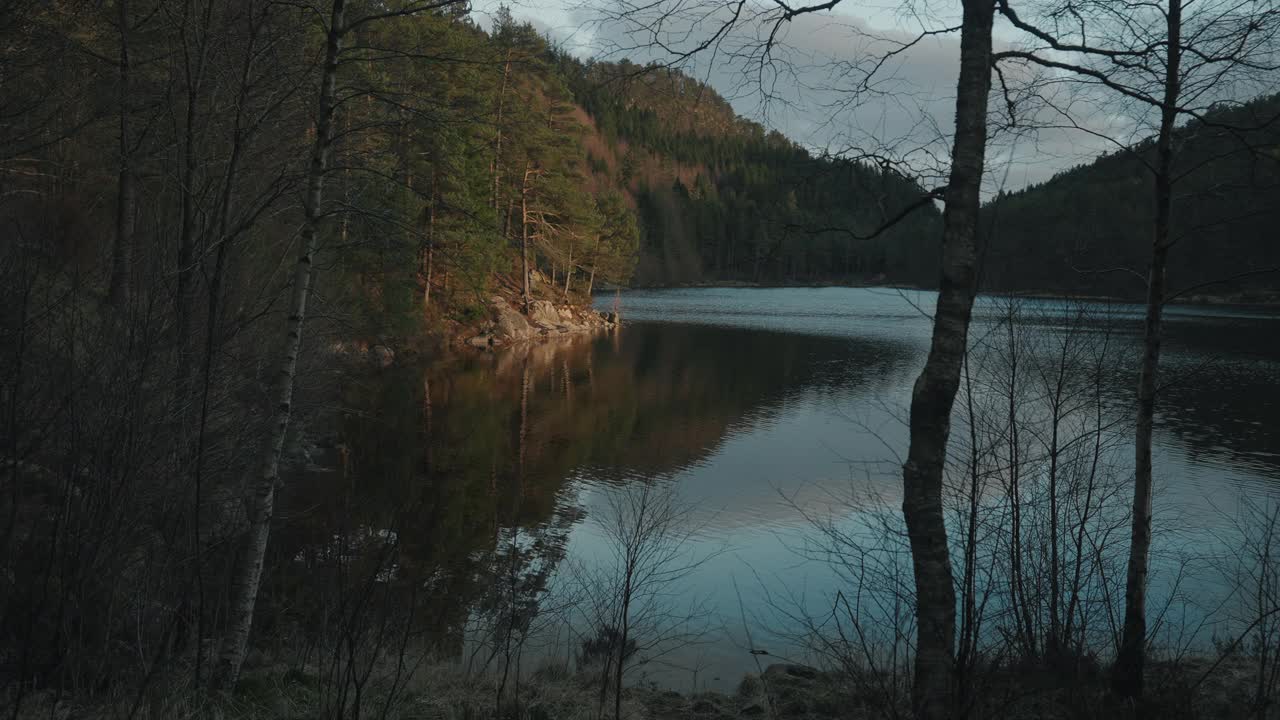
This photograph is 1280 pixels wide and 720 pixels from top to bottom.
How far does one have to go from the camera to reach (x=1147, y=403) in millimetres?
5898

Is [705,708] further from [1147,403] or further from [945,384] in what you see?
[1147,403]

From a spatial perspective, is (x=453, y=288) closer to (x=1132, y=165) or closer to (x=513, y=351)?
(x=513, y=351)

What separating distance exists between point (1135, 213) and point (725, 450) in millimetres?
10402

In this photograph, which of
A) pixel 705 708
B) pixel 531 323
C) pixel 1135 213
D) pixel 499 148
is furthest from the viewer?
pixel 531 323

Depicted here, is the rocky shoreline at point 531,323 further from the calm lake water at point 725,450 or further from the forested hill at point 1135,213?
the forested hill at point 1135,213

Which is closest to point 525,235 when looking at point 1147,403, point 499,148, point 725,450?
point 499,148

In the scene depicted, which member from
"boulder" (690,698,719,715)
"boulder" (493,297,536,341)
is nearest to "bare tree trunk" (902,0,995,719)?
→ "boulder" (690,698,719,715)

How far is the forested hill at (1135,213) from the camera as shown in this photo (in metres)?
5.41

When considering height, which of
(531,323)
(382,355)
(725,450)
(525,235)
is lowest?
(725,450)

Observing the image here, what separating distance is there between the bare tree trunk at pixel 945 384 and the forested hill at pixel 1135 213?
845mm

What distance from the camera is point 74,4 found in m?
8.97

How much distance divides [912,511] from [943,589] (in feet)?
1.34

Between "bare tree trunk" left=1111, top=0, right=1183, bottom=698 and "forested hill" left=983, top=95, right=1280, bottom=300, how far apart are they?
5.8 inches

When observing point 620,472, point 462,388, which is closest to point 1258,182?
point 620,472
